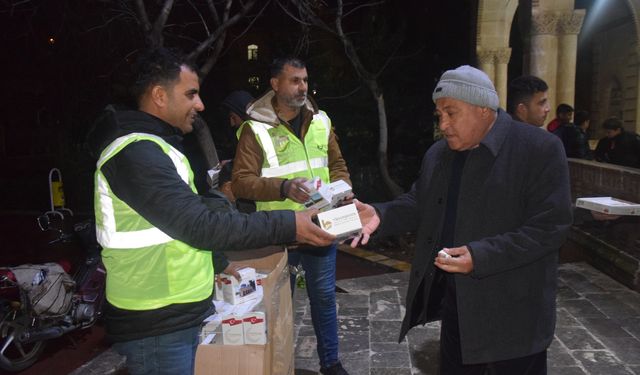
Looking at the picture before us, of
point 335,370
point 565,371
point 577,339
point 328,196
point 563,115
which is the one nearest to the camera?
point 328,196

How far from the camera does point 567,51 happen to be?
355 inches

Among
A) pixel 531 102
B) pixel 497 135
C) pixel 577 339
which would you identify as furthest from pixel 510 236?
pixel 577 339

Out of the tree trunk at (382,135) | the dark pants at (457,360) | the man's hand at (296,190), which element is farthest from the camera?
the tree trunk at (382,135)

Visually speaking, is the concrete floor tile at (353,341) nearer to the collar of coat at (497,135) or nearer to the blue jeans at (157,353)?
the blue jeans at (157,353)

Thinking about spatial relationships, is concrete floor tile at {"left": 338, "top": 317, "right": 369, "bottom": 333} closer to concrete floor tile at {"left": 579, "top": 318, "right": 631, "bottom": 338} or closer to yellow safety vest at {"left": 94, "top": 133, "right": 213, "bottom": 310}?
concrete floor tile at {"left": 579, "top": 318, "right": 631, "bottom": 338}

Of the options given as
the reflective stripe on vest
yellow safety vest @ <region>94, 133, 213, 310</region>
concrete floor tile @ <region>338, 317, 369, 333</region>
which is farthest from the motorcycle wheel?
the reflective stripe on vest

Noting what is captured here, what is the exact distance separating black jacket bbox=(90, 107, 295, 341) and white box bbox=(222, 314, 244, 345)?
325 mm

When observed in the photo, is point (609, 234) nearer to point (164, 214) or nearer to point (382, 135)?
point (382, 135)

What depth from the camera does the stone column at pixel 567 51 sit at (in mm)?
8695

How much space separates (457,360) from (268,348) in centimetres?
92

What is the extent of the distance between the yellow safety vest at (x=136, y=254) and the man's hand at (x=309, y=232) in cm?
48

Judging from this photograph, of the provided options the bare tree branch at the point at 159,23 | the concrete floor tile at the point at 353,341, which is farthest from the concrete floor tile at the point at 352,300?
the bare tree branch at the point at 159,23

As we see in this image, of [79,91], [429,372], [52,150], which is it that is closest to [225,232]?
[429,372]

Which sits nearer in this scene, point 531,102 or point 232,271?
point 232,271
